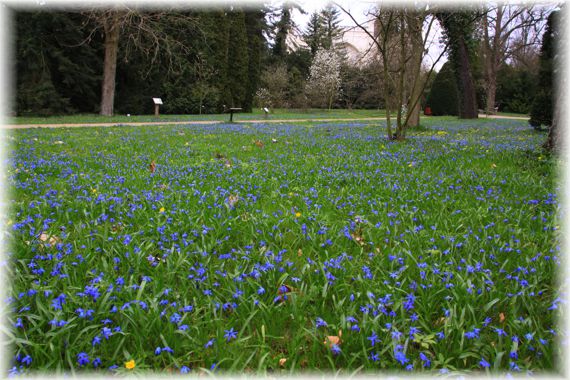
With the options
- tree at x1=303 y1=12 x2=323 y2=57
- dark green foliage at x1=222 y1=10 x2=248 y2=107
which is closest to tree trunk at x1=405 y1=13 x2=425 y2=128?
dark green foliage at x1=222 y1=10 x2=248 y2=107

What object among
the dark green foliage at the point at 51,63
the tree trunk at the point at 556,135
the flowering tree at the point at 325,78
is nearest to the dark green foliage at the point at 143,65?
the dark green foliage at the point at 51,63

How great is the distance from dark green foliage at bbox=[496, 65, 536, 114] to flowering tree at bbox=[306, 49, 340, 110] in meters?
15.3

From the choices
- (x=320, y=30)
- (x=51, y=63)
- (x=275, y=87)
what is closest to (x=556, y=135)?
(x=51, y=63)

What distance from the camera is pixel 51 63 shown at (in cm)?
2164

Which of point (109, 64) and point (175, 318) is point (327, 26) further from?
point (175, 318)

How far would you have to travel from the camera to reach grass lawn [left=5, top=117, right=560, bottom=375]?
5.50 feet

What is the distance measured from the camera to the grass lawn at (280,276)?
5.50 ft

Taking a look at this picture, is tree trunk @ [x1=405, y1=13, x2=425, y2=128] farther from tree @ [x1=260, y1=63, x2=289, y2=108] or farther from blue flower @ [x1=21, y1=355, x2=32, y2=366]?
tree @ [x1=260, y1=63, x2=289, y2=108]

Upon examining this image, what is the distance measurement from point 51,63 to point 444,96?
2753 centimetres

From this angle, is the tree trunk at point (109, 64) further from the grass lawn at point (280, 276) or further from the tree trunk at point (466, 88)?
the tree trunk at point (466, 88)

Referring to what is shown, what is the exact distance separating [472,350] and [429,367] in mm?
227

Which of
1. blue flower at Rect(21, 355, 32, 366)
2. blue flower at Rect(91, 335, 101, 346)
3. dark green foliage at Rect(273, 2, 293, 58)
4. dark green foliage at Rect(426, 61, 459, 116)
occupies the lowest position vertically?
blue flower at Rect(21, 355, 32, 366)

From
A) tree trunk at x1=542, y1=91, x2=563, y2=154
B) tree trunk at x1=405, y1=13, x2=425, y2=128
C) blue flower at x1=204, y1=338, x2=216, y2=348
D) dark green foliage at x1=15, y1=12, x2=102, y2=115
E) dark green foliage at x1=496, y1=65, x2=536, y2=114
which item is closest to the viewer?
blue flower at x1=204, y1=338, x2=216, y2=348

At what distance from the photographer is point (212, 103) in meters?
27.5
